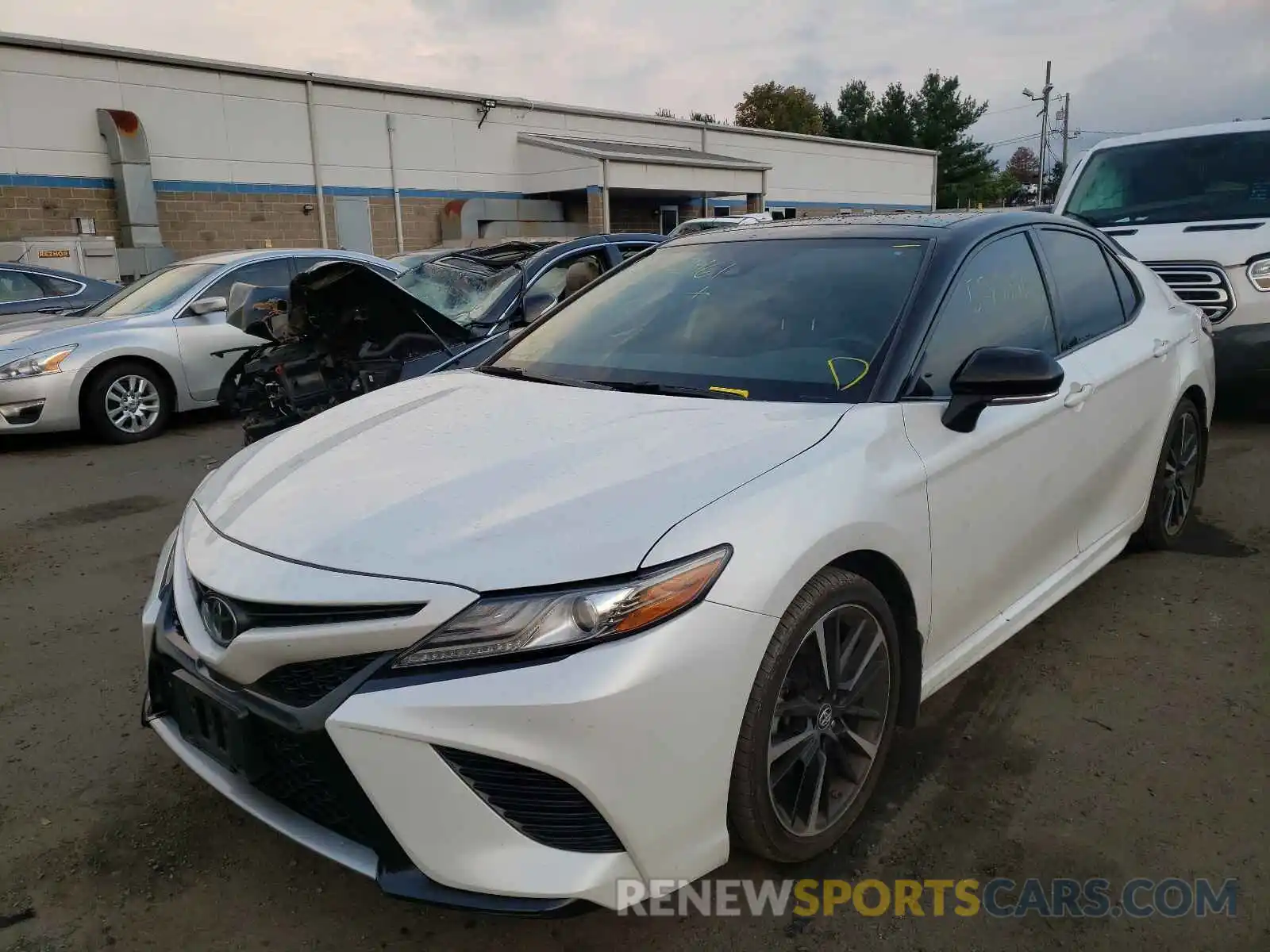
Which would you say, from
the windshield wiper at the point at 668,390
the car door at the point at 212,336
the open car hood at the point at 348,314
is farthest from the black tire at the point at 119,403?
the windshield wiper at the point at 668,390

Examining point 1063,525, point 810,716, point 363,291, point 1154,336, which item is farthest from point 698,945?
point 363,291

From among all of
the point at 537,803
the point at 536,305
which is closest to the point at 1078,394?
the point at 537,803

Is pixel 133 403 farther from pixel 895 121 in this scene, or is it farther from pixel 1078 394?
pixel 895 121

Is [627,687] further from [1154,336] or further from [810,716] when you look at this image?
[1154,336]

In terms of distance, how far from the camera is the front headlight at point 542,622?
1804 millimetres

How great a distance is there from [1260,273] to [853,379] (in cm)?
538

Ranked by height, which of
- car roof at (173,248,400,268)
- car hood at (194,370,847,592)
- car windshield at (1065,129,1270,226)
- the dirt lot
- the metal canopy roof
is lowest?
the dirt lot

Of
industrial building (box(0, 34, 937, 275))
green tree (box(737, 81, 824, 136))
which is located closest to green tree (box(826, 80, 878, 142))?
green tree (box(737, 81, 824, 136))

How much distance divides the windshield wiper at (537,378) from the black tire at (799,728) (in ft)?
3.35

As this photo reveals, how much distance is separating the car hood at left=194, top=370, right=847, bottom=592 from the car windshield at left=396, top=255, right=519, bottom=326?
3.57 meters

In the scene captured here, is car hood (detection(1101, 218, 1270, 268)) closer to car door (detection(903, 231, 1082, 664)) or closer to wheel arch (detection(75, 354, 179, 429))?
car door (detection(903, 231, 1082, 664))

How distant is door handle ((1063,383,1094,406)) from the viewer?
3.13 m

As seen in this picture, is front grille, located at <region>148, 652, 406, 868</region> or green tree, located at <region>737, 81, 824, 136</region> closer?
front grille, located at <region>148, 652, 406, 868</region>

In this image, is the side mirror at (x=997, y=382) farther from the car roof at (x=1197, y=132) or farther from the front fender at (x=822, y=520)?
the car roof at (x=1197, y=132)
